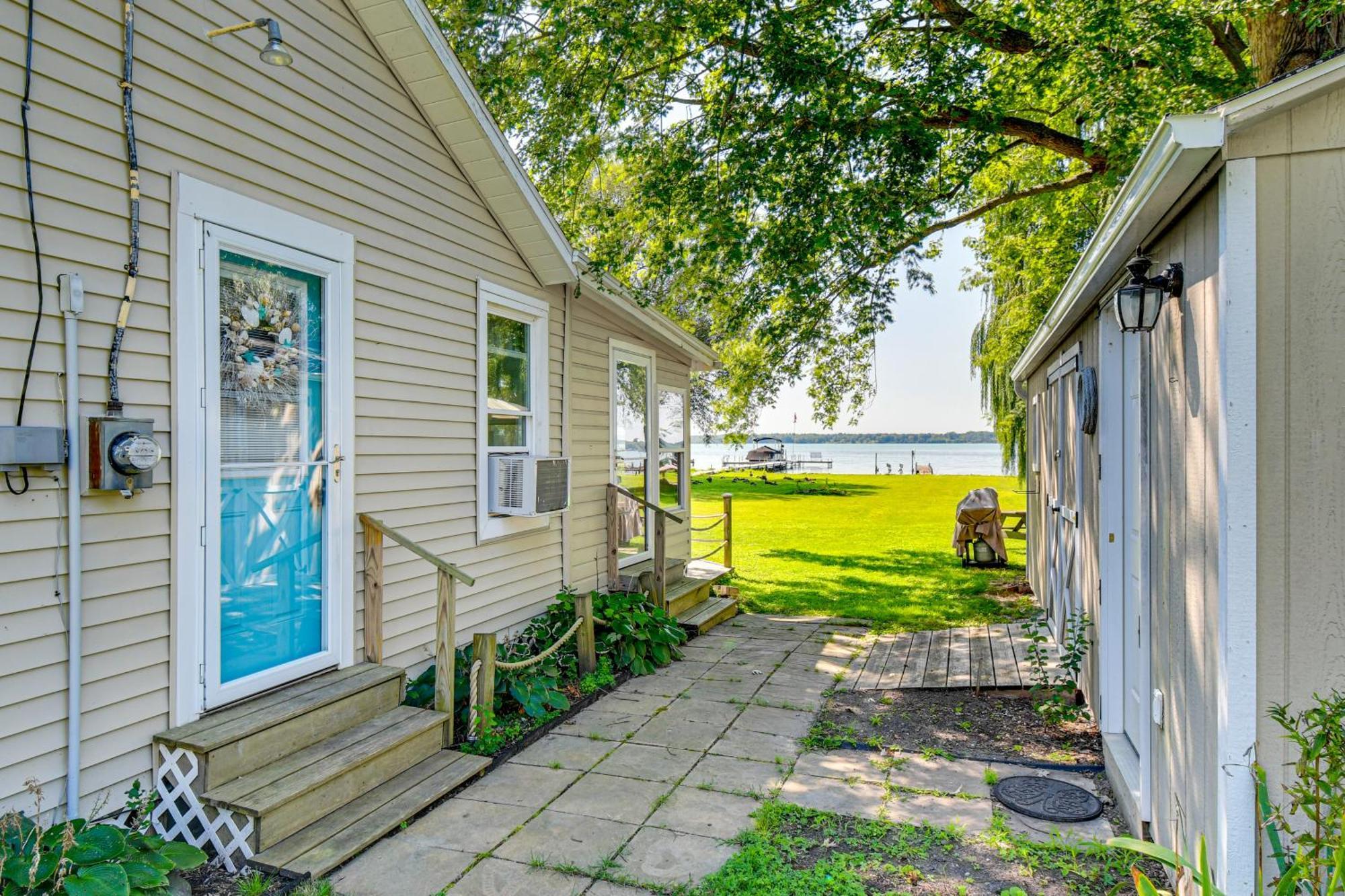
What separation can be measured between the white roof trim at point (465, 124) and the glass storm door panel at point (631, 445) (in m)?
1.74

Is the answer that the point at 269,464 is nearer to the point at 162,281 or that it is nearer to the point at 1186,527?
the point at 162,281

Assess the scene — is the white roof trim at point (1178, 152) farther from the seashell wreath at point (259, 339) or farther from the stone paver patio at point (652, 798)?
the seashell wreath at point (259, 339)

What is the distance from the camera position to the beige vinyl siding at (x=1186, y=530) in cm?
241

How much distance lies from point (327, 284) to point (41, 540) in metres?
1.90

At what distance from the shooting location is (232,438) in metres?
3.65

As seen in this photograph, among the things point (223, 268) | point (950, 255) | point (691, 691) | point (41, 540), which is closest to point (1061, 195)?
point (950, 255)

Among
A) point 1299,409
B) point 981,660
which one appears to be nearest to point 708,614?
point 981,660

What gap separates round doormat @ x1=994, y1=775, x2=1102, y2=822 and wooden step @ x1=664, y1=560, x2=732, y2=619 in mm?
3759

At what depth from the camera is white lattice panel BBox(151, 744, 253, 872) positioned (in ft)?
10.1

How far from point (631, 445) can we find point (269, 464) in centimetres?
434

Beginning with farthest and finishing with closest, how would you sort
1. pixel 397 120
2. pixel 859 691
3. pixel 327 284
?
pixel 859 691 → pixel 397 120 → pixel 327 284

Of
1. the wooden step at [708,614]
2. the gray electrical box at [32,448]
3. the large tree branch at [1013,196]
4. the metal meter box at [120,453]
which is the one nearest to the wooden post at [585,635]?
the wooden step at [708,614]

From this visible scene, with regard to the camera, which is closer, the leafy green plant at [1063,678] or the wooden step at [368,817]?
the wooden step at [368,817]

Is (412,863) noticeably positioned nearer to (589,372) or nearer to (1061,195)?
(589,372)
